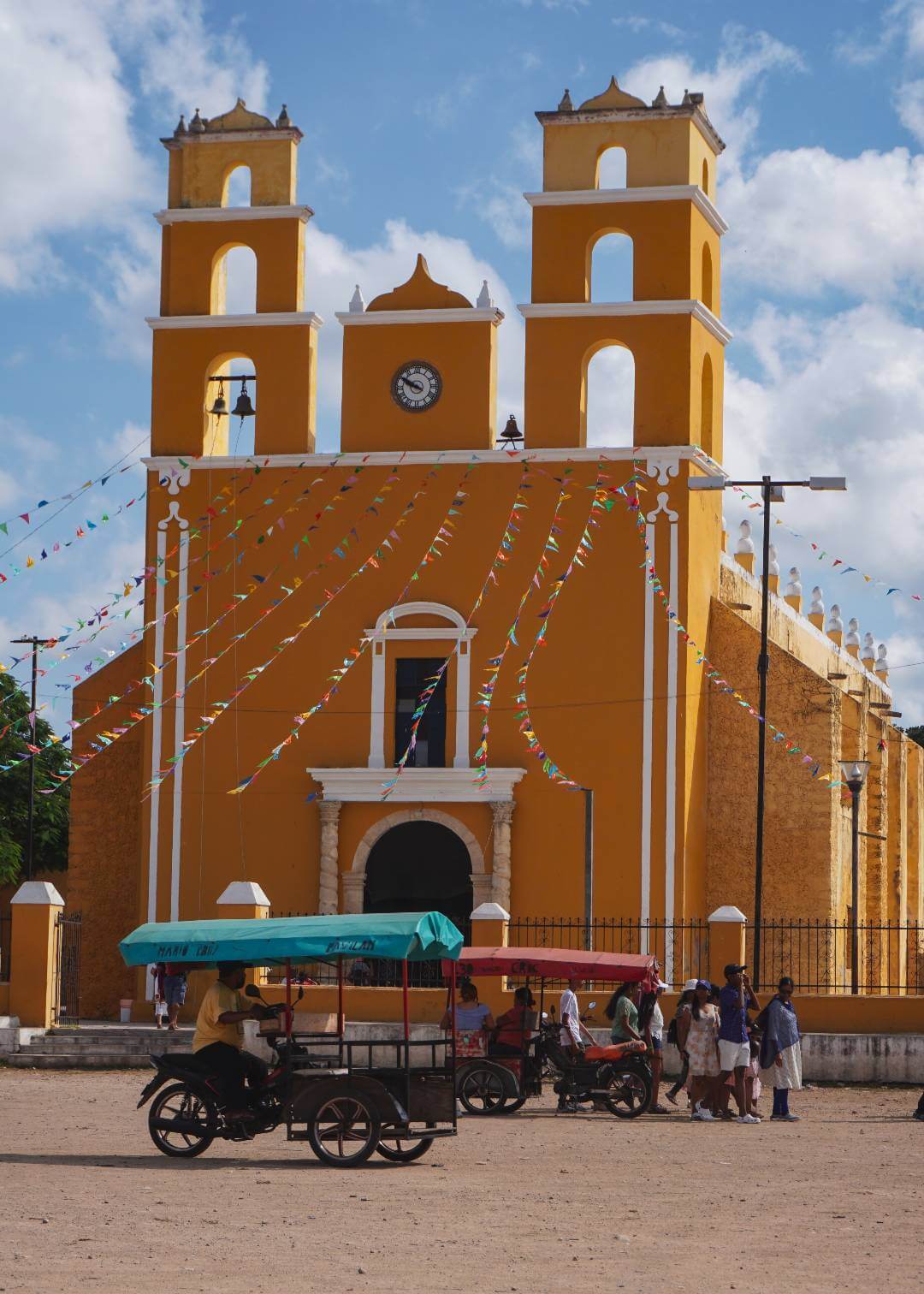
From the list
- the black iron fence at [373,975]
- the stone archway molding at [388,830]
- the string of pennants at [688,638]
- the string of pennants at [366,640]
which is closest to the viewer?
the black iron fence at [373,975]

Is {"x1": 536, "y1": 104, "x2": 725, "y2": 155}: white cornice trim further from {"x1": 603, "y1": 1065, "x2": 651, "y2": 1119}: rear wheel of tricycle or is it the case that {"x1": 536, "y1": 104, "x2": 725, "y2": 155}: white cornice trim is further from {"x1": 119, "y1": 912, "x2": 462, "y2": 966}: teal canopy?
{"x1": 119, "y1": 912, "x2": 462, "y2": 966}: teal canopy

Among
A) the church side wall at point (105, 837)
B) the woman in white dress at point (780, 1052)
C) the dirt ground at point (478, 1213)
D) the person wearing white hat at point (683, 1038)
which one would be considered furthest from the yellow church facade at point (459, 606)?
the dirt ground at point (478, 1213)

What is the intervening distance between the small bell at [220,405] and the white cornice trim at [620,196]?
17.5ft

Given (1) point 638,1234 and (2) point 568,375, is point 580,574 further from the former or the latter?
(1) point 638,1234

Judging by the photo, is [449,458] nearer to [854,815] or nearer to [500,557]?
[500,557]

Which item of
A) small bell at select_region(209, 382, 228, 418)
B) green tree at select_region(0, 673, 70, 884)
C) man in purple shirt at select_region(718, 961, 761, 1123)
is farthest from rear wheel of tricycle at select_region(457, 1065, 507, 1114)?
green tree at select_region(0, 673, 70, 884)

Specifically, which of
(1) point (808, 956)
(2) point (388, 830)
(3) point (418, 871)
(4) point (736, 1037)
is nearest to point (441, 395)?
(2) point (388, 830)

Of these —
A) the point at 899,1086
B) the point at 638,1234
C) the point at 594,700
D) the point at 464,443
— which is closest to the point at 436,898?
the point at 594,700

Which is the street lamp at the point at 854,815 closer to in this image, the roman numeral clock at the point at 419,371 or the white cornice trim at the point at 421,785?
the white cornice trim at the point at 421,785

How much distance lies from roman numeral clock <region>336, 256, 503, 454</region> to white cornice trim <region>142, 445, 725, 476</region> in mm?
219

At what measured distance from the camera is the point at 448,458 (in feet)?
103

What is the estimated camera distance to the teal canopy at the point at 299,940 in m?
15.1

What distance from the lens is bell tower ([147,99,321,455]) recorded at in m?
32.0

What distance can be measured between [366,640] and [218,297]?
5.84m
